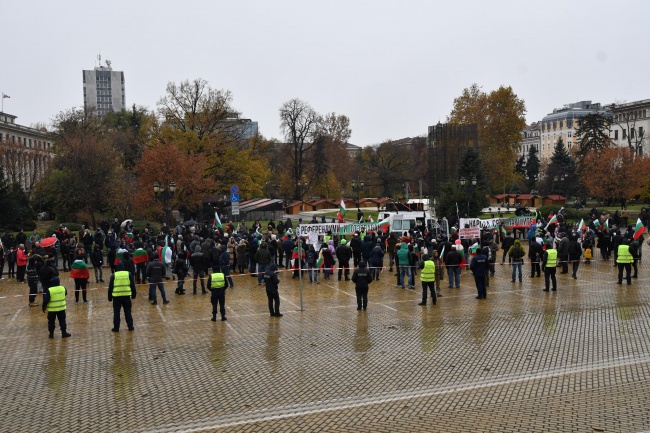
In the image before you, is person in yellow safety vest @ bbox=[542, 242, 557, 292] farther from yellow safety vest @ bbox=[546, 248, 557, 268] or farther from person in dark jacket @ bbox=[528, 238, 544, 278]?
person in dark jacket @ bbox=[528, 238, 544, 278]

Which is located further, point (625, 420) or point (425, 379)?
point (425, 379)

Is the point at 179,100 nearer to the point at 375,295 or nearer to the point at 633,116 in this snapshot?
the point at 375,295

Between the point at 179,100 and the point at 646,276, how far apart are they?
141 ft

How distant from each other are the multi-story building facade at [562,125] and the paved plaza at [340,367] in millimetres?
144348

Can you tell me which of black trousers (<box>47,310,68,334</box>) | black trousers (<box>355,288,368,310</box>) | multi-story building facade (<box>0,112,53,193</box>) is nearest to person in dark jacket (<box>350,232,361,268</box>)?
black trousers (<box>355,288,368,310</box>)

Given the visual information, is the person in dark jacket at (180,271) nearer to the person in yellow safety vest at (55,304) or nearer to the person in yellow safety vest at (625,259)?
the person in yellow safety vest at (55,304)

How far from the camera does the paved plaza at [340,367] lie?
33.4ft

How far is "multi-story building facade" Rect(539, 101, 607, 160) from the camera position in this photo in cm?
15462

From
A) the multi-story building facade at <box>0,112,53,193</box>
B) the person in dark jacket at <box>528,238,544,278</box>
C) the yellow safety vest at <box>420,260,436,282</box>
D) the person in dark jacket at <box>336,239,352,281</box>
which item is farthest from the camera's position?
the multi-story building facade at <box>0,112,53,193</box>

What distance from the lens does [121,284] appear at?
53.0ft

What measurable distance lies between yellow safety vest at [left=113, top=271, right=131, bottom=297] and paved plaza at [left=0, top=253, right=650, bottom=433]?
101cm

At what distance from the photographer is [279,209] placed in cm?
5909

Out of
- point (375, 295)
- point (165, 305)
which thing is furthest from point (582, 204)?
point (165, 305)

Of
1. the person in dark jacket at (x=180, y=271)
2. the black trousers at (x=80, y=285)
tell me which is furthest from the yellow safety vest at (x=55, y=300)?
the person in dark jacket at (x=180, y=271)
